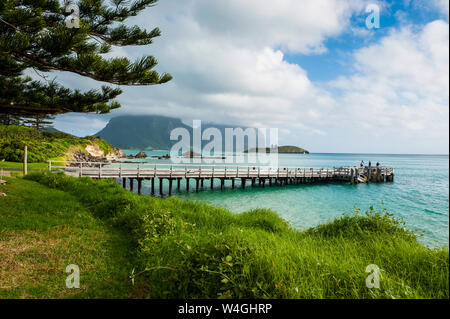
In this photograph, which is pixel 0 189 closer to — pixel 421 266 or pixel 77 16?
pixel 77 16

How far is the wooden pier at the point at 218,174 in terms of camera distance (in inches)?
835

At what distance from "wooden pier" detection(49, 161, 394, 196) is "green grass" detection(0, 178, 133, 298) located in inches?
489

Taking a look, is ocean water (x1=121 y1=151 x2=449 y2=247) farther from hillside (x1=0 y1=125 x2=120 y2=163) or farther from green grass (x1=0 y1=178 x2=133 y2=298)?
hillside (x1=0 y1=125 x2=120 y2=163)

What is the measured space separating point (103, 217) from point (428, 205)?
2572 cm

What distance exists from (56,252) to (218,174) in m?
21.4

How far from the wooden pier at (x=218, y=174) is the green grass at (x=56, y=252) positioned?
12.4 metres

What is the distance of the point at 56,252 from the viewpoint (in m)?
4.73

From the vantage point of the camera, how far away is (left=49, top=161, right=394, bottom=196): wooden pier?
2122cm

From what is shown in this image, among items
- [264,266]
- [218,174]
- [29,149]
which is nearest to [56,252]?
[264,266]

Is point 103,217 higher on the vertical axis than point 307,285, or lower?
lower

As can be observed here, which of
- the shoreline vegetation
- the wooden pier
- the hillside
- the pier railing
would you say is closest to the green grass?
the wooden pier

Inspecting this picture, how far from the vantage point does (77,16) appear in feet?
→ 22.4

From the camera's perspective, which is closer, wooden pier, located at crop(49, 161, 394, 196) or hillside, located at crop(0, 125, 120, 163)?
wooden pier, located at crop(49, 161, 394, 196)
